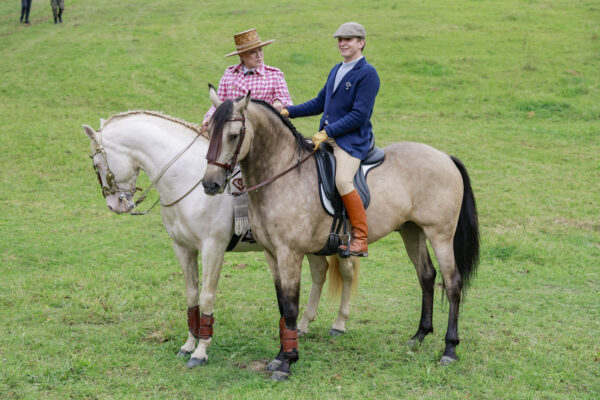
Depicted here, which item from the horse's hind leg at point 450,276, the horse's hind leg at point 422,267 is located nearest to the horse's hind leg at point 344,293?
the horse's hind leg at point 422,267

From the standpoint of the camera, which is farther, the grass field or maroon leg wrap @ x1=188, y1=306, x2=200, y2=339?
maroon leg wrap @ x1=188, y1=306, x2=200, y2=339

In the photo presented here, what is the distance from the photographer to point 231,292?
311 inches

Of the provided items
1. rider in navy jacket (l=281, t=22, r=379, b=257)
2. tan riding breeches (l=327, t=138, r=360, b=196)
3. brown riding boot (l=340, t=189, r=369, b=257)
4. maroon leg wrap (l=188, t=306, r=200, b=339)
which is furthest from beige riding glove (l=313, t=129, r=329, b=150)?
maroon leg wrap (l=188, t=306, r=200, b=339)

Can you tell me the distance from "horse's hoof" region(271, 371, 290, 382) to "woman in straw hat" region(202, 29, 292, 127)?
268 cm

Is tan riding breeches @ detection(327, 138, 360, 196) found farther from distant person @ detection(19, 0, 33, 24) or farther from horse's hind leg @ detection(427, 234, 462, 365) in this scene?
distant person @ detection(19, 0, 33, 24)

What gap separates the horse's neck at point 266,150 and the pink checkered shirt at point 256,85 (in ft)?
2.87

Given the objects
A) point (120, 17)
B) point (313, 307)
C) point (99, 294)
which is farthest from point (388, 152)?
point (120, 17)

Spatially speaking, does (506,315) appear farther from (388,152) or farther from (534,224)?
(534,224)

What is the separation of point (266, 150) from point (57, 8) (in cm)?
2380

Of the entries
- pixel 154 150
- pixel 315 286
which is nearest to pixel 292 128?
pixel 154 150

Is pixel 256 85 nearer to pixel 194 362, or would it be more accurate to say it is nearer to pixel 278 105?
pixel 278 105

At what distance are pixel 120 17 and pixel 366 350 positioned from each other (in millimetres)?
24171

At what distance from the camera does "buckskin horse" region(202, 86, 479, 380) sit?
16.4 feet

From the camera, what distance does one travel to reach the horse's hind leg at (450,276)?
233 inches
